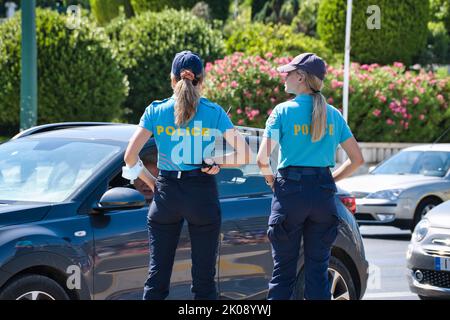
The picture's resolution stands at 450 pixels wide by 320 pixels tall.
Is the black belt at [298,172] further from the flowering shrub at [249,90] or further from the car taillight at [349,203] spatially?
the flowering shrub at [249,90]

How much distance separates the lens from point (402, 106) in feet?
86.9

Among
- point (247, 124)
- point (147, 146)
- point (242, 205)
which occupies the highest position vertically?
point (147, 146)

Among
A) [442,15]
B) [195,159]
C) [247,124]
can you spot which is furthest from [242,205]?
[442,15]

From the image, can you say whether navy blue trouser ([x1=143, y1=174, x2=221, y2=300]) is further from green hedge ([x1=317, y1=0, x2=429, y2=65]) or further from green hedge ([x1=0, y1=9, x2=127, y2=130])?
green hedge ([x1=317, y1=0, x2=429, y2=65])

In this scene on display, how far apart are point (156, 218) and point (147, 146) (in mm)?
1117

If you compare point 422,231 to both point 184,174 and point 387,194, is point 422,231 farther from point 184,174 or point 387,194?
point 387,194

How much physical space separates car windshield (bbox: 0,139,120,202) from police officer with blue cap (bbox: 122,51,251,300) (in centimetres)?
70

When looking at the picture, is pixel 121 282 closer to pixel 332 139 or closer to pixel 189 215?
pixel 189 215

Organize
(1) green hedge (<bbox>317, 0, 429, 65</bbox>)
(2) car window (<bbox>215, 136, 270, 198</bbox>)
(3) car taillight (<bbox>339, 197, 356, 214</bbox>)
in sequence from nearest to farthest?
(2) car window (<bbox>215, 136, 270, 198</bbox>) < (3) car taillight (<bbox>339, 197, 356, 214</bbox>) < (1) green hedge (<bbox>317, 0, 429, 65</bbox>)

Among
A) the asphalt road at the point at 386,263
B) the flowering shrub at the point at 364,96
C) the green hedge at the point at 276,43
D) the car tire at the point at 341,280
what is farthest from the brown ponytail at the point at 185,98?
the green hedge at the point at 276,43

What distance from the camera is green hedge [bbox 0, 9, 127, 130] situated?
25.3 m

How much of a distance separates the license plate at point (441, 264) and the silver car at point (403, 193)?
6535mm

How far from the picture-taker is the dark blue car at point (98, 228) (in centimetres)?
550

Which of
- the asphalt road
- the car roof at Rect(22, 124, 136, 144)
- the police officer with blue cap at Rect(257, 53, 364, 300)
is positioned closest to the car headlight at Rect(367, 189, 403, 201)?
the asphalt road
